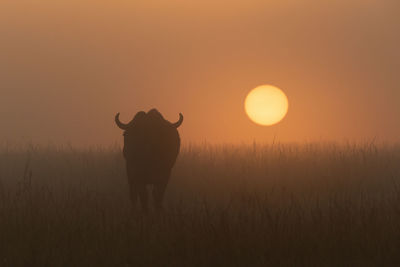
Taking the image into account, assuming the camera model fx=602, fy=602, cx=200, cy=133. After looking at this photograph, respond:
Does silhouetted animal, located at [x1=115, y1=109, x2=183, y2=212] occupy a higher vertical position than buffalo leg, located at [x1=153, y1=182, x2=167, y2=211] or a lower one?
higher

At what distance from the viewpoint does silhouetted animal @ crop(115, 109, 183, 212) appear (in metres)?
8.21

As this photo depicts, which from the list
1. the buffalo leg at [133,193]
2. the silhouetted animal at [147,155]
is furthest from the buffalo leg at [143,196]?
the buffalo leg at [133,193]

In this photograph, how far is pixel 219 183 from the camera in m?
10.1

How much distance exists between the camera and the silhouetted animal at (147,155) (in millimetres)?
8211

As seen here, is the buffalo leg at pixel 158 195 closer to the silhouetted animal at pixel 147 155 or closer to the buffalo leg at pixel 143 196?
the silhouetted animal at pixel 147 155

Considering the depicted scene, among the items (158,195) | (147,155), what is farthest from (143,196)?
(147,155)

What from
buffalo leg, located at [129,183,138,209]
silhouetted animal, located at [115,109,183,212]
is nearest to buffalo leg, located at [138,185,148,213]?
silhouetted animal, located at [115,109,183,212]

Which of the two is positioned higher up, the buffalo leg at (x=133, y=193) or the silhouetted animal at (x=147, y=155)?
the silhouetted animal at (x=147, y=155)

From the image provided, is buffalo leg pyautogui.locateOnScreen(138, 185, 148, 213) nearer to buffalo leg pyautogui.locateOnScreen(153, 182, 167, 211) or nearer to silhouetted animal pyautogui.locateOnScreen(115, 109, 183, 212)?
silhouetted animal pyautogui.locateOnScreen(115, 109, 183, 212)

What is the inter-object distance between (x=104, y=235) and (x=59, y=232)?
0.40 meters

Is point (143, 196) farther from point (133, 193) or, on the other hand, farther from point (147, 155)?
point (147, 155)

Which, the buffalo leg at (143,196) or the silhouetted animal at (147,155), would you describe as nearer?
the buffalo leg at (143,196)

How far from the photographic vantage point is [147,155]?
8.22 m

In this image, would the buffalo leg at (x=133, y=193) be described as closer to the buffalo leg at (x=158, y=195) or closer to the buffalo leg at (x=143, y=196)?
the buffalo leg at (x=143, y=196)
